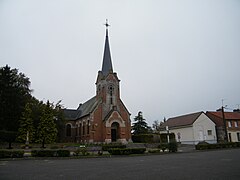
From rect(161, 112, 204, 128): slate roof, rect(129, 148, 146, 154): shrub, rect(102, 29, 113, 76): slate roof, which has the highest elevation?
rect(102, 29, 113, 76): slate roof

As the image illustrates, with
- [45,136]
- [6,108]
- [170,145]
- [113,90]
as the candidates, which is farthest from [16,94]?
[170,145]

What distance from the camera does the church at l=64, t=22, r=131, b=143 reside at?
41.7 metres

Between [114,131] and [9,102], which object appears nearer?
[9,102]

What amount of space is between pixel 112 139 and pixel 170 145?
1926 cm

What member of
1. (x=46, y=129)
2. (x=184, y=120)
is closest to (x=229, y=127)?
(x=184, y=120)

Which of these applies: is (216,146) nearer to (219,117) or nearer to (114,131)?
(114,131)

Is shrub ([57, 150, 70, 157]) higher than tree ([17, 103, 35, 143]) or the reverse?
the reverse

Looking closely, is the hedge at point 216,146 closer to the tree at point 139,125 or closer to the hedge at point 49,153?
the hedge at point 49,153

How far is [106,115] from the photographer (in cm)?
4297

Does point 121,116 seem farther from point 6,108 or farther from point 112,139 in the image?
point 6,108

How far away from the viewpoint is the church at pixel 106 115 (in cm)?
4172

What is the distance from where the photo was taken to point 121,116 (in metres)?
43.4

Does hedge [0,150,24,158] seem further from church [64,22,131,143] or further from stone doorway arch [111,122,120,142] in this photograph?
stone doorway arch [111,122,120,142]

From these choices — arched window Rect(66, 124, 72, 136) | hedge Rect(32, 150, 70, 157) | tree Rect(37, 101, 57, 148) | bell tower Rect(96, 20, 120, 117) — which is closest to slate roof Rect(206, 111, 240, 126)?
bell tower Rect(96, 20, 120, 117)
